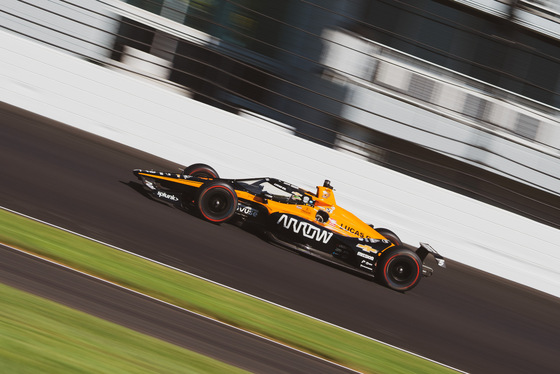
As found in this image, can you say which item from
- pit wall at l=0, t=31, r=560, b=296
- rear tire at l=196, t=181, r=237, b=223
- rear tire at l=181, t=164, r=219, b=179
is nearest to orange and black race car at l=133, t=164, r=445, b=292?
rear tire at l=196, t=181, r=237, b=223

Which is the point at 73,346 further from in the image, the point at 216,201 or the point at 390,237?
the point at 390,237

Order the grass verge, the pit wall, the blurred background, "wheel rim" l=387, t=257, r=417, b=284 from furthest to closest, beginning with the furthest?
the blurred background
the pit wall
"wheel rim" l=387, t=257, r=417, b=284
the grass verge

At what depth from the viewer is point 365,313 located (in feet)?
24.4

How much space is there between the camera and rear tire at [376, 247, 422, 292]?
8688 millimetres

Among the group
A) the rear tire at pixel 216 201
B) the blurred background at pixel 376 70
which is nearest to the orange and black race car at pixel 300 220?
the rear tire at pixel 216 201

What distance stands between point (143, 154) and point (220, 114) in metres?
1.37

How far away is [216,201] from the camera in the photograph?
28.3 ft

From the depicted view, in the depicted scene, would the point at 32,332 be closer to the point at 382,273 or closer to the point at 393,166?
the point at 382,273

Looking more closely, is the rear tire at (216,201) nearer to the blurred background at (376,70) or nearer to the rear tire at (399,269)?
the rear tire at (399,269)

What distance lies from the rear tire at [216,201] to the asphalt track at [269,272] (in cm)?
14

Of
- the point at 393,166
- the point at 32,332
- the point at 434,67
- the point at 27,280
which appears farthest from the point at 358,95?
the point at 32,332

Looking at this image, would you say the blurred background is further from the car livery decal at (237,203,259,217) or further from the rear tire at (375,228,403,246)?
the car livery decal at (237,203,259,217)

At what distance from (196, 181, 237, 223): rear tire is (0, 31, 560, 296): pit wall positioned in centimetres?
271

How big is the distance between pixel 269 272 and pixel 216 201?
1.38 metres
